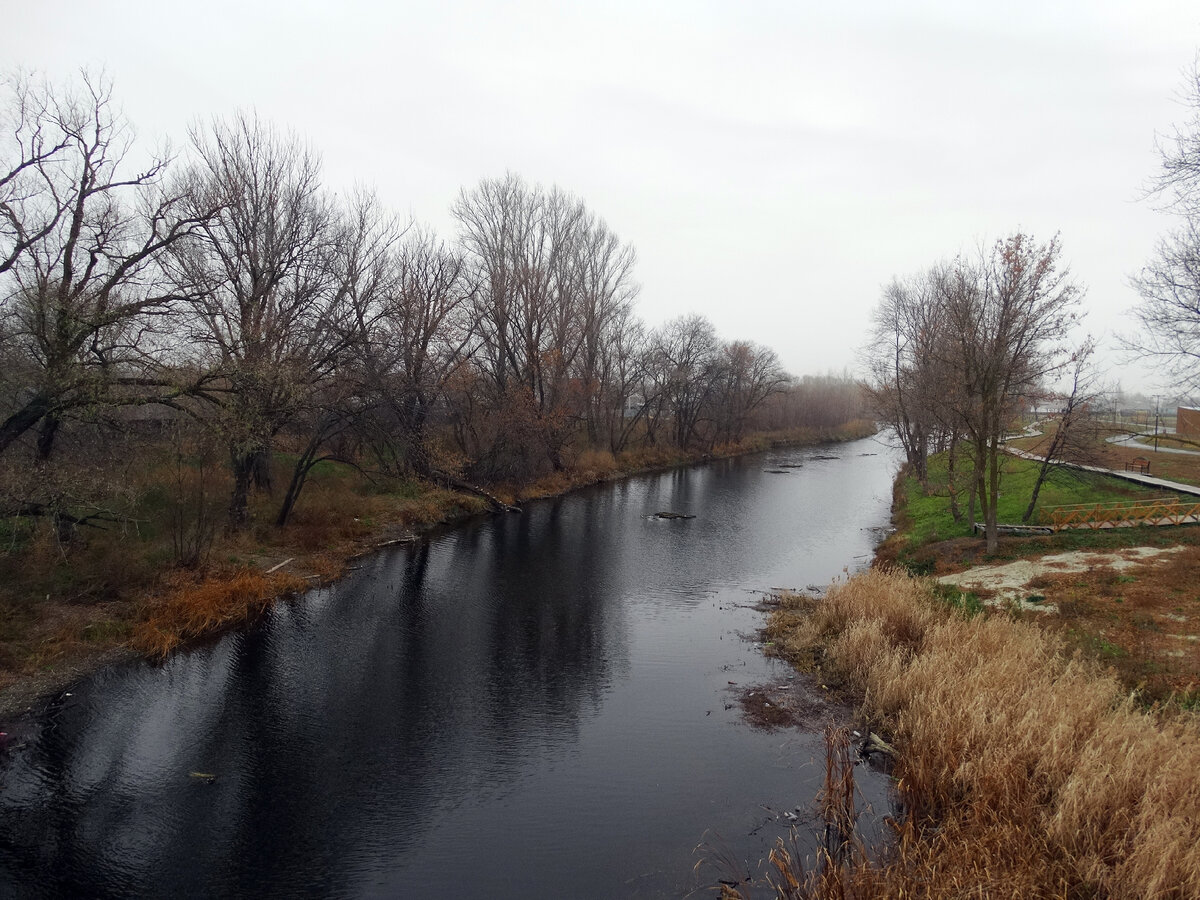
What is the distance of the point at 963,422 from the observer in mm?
16984

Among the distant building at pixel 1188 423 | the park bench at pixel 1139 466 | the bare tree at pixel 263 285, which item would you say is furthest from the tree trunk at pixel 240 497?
the distant building at pixel 1188 423

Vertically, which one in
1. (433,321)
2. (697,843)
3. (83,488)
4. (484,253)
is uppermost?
(484,253)

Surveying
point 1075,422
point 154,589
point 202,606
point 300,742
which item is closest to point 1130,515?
point 1075,422

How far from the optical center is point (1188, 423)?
1234 inches

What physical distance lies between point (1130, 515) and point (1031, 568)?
17.0 ft

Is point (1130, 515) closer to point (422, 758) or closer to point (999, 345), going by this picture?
point (999, 345)

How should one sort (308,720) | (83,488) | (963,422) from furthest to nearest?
1. (963,422)
2. (83,488)
3. (308,720)

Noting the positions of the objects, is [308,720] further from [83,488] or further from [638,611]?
[638,611]

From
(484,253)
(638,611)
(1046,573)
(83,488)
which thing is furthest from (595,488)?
(83,488)

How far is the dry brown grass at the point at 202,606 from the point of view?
12258mm

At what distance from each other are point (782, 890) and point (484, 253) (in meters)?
31.5

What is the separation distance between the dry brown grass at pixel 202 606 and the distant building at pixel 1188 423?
3553 centimetres

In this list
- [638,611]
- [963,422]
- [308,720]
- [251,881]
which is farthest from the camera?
[963,422]

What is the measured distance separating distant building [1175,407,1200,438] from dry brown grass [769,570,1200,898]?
2708cm
